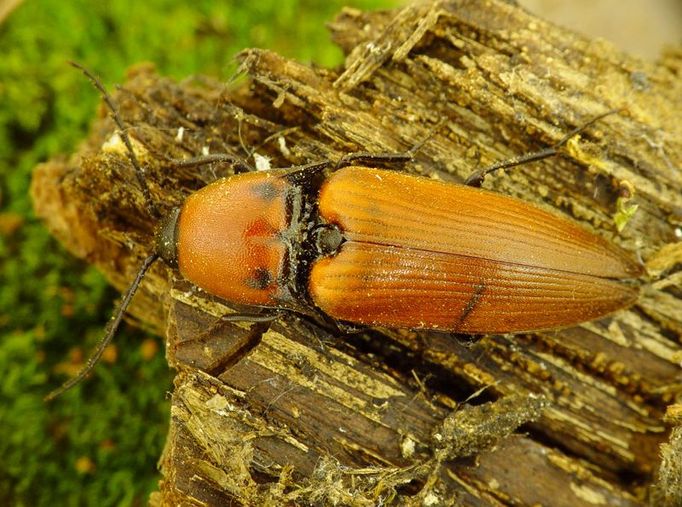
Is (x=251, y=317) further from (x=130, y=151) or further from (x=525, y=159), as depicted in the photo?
(x=525, y=159)

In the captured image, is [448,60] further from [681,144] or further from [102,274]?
[102,274]

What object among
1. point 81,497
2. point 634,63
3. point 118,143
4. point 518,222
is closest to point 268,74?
point 118,143

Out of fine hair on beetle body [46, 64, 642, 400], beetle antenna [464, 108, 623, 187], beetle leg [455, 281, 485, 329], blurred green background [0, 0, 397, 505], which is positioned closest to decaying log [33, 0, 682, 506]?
beetle antenna [464, 108, 623, 187]

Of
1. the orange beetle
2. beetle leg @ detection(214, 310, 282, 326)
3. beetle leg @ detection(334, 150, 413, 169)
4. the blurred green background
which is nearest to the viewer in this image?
the orange beetle

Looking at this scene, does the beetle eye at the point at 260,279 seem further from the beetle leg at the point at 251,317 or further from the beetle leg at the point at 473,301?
the beetle leg at the point at 473,301

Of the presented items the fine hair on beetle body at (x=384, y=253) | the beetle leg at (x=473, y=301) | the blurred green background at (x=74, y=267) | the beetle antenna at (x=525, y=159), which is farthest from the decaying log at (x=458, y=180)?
the blurred green background at (x=74, y=267)

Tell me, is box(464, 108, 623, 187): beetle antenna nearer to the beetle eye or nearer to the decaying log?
the decaying log
